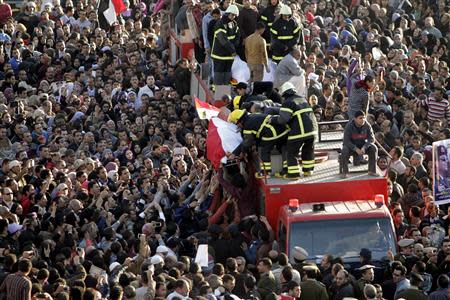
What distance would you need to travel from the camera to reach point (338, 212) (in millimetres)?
20469

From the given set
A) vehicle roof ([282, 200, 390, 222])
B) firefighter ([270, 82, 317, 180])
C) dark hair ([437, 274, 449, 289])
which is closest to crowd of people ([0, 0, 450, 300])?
dark hair ([437, 274, 449, 289])

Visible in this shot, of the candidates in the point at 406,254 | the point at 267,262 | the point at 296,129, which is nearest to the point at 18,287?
the point at 267,262

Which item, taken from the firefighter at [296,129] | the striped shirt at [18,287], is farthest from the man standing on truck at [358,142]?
the striped shirt at [18,287]

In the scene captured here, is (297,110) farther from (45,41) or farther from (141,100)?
(45,41)

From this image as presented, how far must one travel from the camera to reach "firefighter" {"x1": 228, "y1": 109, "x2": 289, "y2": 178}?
21531mm

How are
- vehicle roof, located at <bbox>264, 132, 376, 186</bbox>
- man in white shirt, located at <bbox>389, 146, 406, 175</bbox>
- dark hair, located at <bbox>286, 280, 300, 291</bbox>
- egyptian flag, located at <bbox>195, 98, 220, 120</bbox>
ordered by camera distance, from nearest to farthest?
1. dark hair, located at <bbox>286, 280, 300, 291</bbox>
2. vehicle roof, located at <bbox>264, 132, 376, 186</bbox>
3. man in white shirt, located at <bbox>389, 146, 406, 175</bbox>
4. egyptian flag, located at <bbox>195, 98, 220, 120</bbox>

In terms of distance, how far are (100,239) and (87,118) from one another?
23.0 ft

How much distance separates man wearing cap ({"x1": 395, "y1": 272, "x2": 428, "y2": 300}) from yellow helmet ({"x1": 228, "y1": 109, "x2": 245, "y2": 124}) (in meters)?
4.46

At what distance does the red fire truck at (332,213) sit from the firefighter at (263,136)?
0.17 metres

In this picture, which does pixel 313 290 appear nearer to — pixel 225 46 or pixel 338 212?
pixel 338 212

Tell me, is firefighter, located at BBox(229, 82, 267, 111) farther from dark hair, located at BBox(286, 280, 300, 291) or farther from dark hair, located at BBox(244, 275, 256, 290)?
dark hair, located at BBox(286, 280, 300, 291)

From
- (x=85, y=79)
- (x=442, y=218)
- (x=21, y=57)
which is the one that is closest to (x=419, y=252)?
(x=442, y=218)

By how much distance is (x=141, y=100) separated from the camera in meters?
29.9

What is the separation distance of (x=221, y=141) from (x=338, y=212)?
271 cm
